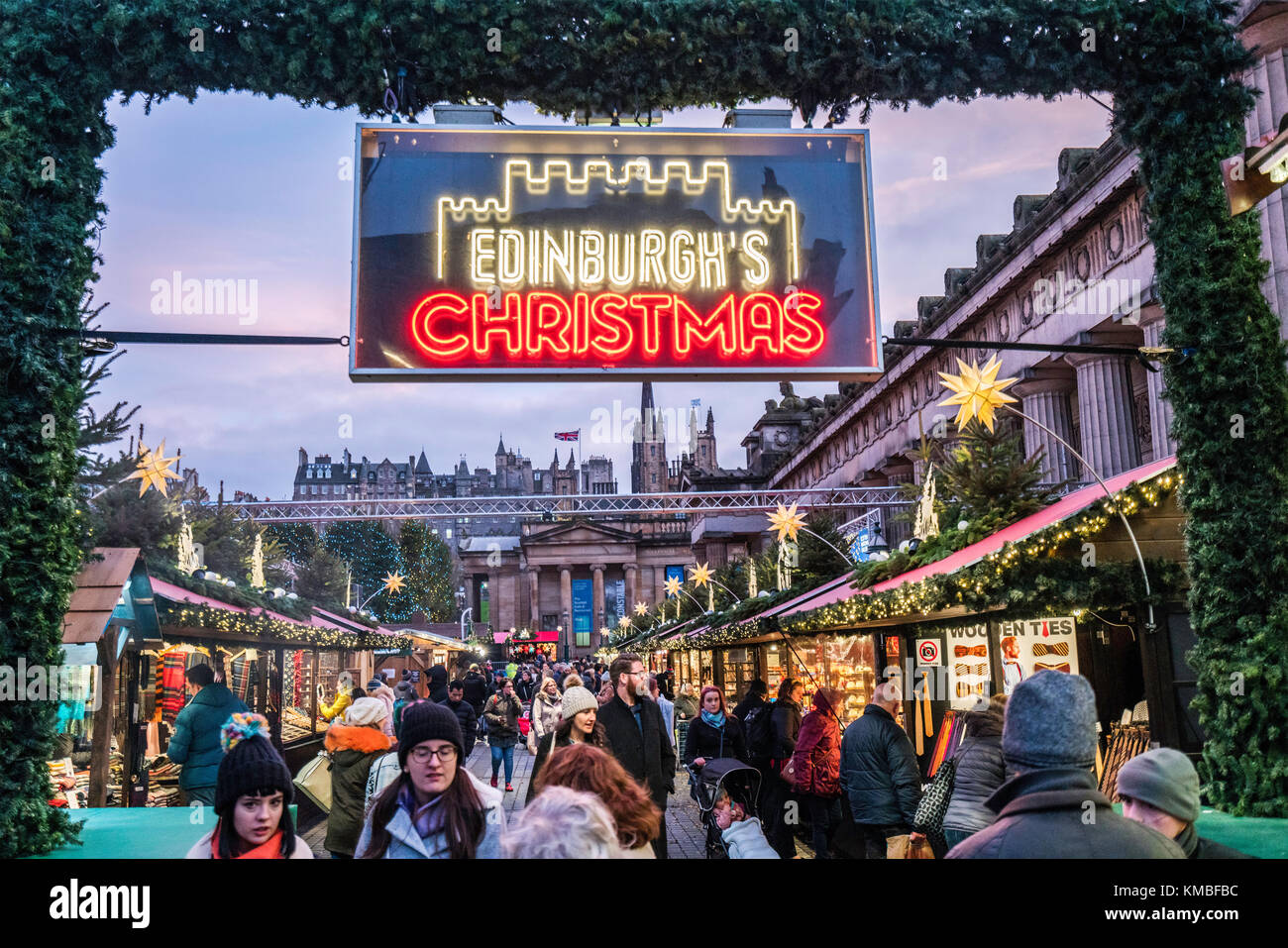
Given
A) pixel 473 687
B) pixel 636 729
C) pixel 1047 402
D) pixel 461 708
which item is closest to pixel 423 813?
pixel 636 729

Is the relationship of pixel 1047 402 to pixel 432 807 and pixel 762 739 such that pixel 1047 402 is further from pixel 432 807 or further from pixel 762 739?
pixel 432 807

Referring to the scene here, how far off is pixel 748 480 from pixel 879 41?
62.1 meters

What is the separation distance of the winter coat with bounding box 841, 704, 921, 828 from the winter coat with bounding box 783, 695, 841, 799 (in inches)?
71.8

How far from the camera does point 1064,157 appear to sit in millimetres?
23781

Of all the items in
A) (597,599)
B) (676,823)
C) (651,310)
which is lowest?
(676,823)

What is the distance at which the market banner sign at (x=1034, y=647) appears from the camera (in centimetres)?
1018

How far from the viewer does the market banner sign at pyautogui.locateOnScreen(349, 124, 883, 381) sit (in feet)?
21.7

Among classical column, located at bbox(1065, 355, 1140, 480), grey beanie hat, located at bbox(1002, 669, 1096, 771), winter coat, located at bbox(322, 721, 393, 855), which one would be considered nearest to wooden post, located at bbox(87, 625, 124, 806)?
winter coat, located at bbox(322, 721, 393, 855)

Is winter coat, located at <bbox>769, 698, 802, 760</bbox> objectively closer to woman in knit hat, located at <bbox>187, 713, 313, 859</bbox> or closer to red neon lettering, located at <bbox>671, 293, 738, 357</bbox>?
red neon lettering, located at <bbox>671, 293, 738, 357</bbox>

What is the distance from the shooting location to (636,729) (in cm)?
788

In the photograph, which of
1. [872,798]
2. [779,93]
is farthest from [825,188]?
[872,798]

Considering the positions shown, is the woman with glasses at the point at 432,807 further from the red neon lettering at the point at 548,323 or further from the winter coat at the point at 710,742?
the winter coat at the point at 710,742

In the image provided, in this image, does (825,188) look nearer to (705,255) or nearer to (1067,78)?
(705,255)

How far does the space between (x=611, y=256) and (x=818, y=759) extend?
532 cm
